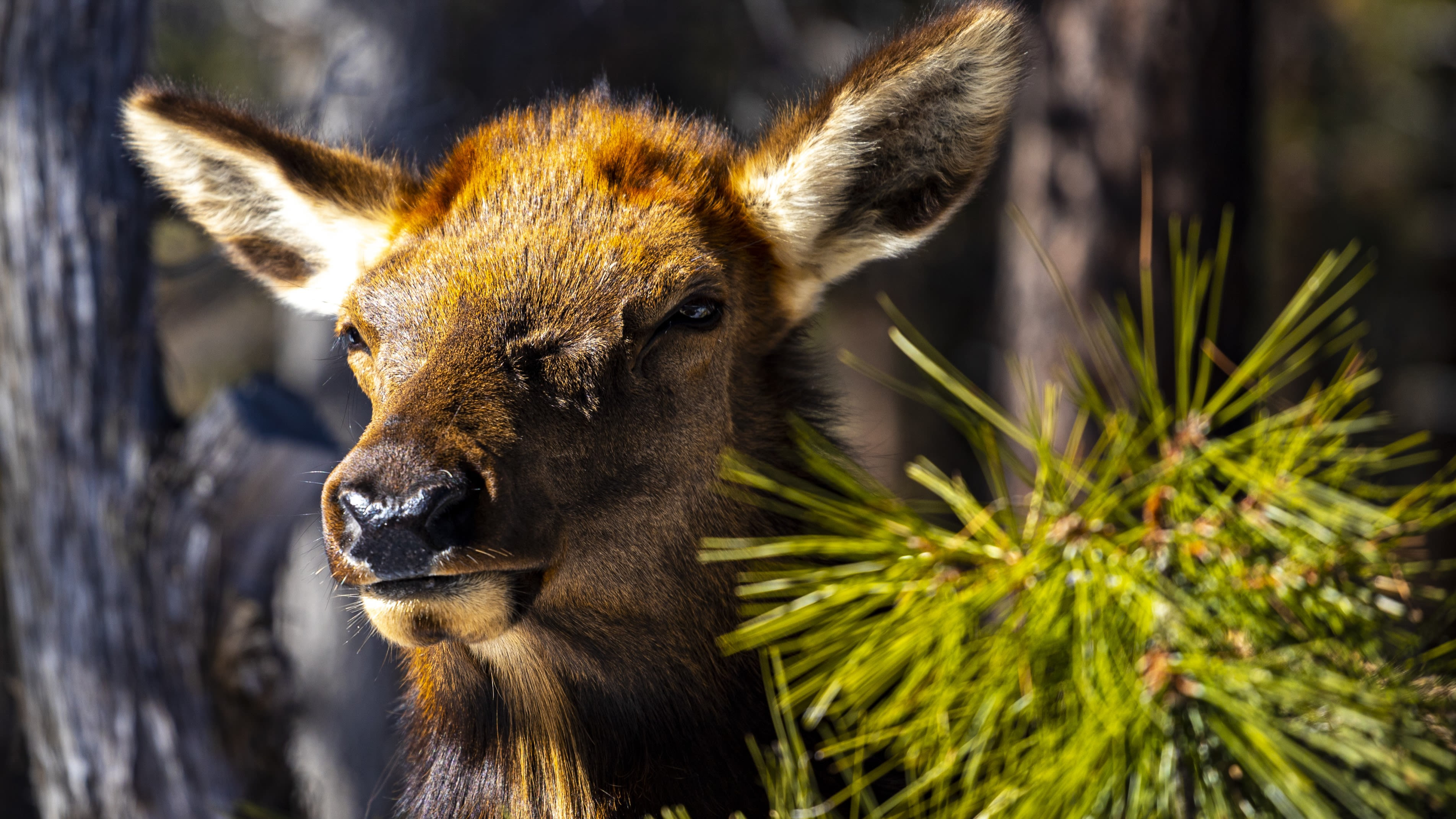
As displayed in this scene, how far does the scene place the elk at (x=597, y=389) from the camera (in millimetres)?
2371

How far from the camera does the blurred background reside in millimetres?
5641

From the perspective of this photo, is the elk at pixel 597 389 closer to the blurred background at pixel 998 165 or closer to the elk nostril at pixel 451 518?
the elk nostril at pixel 451 518

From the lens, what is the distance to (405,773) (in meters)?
3.25

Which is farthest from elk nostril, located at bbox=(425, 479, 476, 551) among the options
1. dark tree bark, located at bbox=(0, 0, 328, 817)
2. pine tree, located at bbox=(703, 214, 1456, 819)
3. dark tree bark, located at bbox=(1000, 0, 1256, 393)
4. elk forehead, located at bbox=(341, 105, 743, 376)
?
dark tree bark, located at bbox=(1000, 0, 1256, 393)

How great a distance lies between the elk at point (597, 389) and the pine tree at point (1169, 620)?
0.64 metres

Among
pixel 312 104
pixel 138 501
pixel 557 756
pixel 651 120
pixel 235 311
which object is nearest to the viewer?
pixel 557 756

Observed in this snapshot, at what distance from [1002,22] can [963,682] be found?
157cm

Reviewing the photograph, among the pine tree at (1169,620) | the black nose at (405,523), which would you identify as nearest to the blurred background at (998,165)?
the black nose at (405,523)

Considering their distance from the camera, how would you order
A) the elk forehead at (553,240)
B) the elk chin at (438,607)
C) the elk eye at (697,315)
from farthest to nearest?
the elk eye at (697,315) → the elk forehead at (553,240) → the elk chin at (438,607)

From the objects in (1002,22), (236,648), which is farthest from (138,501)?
(1002,22)

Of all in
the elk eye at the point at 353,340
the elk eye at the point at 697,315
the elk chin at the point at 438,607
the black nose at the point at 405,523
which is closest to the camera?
the black nose at the point at 405,523

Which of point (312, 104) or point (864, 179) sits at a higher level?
point (312, 104)

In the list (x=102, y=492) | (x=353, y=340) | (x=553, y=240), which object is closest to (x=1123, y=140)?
(x=553, y=240)

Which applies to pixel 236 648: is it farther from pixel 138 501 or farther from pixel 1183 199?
pixel 1183 199
